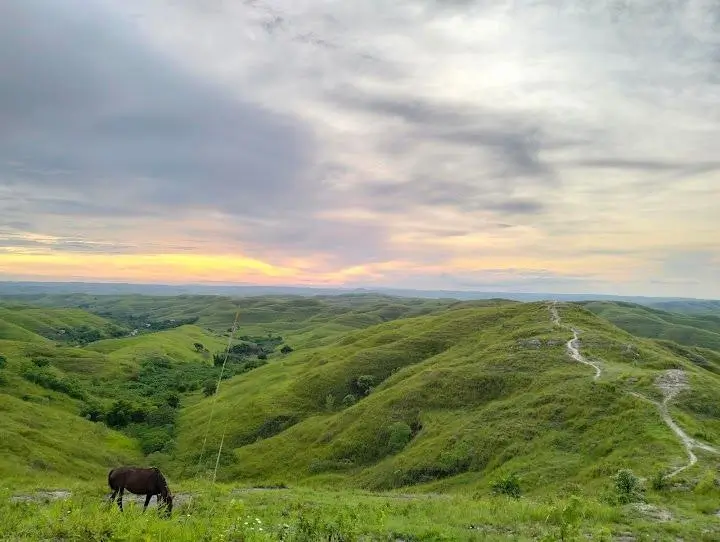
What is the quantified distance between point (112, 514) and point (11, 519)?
3152mm

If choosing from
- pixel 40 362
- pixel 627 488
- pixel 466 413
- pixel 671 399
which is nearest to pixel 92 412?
pixel 40 362

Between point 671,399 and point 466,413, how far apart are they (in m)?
17.5

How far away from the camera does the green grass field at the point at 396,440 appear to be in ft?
56.4

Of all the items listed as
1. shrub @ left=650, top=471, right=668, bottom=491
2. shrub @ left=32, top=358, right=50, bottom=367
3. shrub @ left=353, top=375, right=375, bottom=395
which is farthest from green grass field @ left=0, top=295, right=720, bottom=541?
shrub @ left=32, top=358, right=50, bottom=367

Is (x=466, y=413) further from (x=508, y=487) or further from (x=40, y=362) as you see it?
(x=40, y=362)

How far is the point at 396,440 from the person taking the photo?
48156mm

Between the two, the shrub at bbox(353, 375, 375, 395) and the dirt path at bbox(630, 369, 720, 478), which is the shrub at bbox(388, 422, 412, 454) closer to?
the shrub at bbox(353, 375, 375, 395)

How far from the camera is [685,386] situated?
136ft

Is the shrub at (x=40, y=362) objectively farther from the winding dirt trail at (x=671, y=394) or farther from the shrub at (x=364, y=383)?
the winding dirt trail at (x=671, y=394)

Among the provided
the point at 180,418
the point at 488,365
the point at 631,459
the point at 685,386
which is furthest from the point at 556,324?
the point at 180,418

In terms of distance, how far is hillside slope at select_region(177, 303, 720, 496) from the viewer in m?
34.8

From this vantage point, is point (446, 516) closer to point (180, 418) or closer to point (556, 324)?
point (556, 324)

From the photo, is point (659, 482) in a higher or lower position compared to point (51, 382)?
higher

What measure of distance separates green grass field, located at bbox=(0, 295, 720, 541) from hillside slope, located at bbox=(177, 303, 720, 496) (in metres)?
0.22
